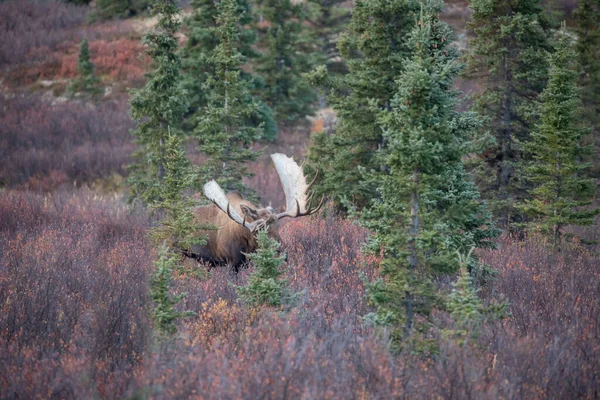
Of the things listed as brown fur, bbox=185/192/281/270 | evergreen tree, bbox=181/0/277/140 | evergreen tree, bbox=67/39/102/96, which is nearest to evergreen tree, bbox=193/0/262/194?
brown fur, bbox=185/192/281/270

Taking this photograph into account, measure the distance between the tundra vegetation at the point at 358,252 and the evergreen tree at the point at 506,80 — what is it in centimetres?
5

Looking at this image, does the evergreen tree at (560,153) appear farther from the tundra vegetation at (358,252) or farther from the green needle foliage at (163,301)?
the green needle foliage at (163,301)

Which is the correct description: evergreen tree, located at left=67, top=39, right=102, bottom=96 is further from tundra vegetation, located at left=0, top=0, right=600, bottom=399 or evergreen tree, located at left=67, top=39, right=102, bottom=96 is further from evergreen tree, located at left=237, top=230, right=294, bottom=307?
evergreen tree, located at left=237, top=230, right=294, bottom=307

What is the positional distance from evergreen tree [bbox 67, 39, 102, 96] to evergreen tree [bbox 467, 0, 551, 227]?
2307 cm

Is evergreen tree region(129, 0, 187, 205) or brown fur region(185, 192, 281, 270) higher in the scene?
evergreen tree region(129, 0, 187, 205)

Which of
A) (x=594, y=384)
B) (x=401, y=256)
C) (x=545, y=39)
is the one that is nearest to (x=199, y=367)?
(x=401, y=256)

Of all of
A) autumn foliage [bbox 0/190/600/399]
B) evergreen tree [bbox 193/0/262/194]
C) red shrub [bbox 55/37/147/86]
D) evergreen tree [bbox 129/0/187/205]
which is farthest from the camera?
red shrub [bbox 55/37/147/86]

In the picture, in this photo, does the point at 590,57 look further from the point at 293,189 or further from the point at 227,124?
the point at 293,189

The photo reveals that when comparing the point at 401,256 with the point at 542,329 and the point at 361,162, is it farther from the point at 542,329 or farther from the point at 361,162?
the point at 361,162

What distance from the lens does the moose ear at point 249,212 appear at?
27.5 feet

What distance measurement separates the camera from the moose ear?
8.37m

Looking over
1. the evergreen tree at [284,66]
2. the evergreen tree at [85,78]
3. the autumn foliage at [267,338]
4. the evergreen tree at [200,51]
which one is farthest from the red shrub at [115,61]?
the autumn foliage at [267,338]

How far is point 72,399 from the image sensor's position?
4461mm

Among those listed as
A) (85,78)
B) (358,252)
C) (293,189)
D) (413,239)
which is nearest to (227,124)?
(293,189)
